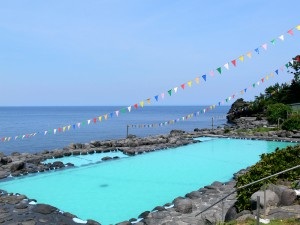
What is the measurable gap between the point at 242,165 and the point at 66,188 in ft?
33.4

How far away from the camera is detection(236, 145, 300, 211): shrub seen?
863cm

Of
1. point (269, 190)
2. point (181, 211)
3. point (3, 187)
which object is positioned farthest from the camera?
point (3, 187)

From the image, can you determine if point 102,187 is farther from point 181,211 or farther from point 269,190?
point 269,190

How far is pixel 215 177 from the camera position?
16984mm

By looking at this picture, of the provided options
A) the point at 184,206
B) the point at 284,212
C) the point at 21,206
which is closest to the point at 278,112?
the point at 184,206

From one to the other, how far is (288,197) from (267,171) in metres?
1.25

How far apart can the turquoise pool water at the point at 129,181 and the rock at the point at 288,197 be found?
17.7 feet

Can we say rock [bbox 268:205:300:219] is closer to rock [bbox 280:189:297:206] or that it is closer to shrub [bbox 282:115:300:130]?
rock [bbox 280:189:297:206]

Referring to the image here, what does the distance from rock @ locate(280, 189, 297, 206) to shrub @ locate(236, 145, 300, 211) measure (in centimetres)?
50

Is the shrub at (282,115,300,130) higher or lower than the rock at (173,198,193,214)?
higher

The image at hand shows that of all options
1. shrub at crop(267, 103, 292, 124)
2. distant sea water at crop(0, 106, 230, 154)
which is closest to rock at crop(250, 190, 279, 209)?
distant sea water at crop(0, 106, 230, 154)

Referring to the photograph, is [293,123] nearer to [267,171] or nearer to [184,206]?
[184,206]

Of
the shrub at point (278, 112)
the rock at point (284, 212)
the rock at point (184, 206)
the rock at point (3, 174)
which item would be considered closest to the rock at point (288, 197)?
the rock at point (284, 212)

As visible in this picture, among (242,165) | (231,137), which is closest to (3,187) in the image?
(242,165)
